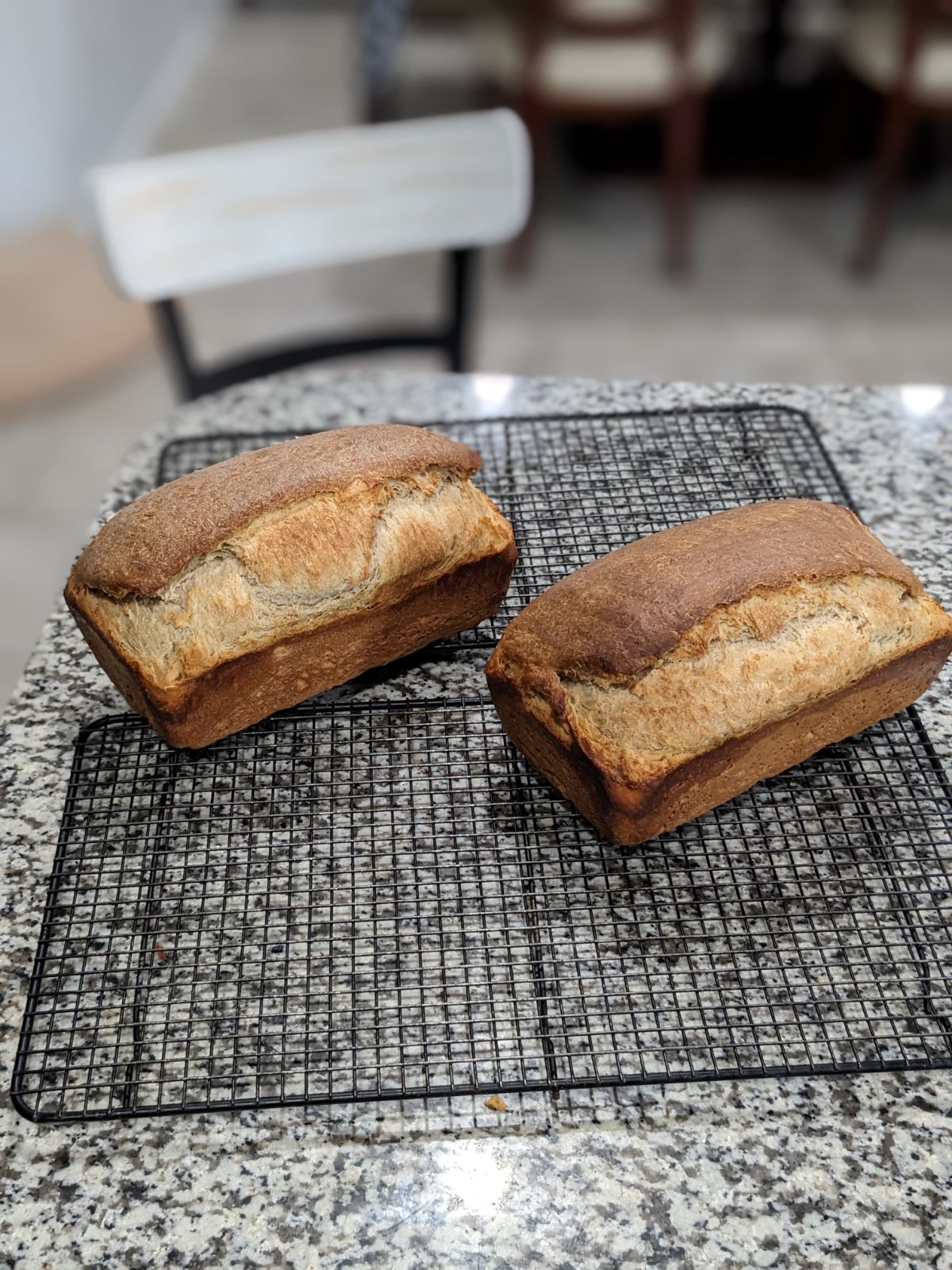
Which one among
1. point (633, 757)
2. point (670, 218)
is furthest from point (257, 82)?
point (633, 757)

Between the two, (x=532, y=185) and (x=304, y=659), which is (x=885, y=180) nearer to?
(x=532, y=185)

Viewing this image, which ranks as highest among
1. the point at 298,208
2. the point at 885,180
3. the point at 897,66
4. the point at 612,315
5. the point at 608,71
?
the point at 298,208

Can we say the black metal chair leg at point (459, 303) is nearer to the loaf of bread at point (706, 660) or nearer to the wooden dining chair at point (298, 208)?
the wooden dining chair at point (298, 208)

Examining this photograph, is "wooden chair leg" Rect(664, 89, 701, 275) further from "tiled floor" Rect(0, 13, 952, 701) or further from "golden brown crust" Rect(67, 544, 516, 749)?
"golden brown crust" Rect(67, 544, 516, 749)

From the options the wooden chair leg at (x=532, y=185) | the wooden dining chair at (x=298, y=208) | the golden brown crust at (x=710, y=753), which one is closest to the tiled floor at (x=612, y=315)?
the wooden chair leg at (x=532, y=185)

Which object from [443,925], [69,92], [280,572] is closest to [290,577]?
[280,572]

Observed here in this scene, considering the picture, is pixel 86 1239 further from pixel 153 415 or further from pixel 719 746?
pixel 153 415

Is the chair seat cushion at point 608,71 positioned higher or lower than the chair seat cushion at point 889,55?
higher
